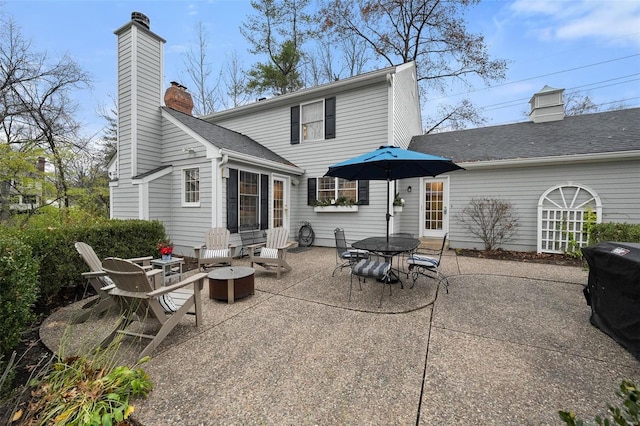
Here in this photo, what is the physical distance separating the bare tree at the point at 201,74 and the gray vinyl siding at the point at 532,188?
15221 millimetres

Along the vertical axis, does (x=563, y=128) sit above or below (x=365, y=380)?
above

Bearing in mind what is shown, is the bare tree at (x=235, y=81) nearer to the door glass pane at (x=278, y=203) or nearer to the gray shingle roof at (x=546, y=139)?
the door glass pane at (x=278, y=203)

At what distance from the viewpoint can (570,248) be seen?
6.88 m

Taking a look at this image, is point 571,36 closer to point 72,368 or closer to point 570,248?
point 570,248

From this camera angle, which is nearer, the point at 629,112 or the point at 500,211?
the point at 500,211

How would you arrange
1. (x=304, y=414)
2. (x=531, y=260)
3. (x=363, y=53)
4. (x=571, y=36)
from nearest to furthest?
(x=304, y=414) < (x=531, y=260) < (x=571, y=36) < (x=363, y=53)

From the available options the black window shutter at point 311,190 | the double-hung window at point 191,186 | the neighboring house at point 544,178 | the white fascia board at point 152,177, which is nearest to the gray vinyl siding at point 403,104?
the neighboring house at point 544,178

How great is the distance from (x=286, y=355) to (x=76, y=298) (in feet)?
12.3

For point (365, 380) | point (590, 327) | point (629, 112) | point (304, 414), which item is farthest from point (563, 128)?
point (304, 414)

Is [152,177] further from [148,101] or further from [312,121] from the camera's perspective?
[312,121]

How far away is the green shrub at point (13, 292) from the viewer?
2.22 meters

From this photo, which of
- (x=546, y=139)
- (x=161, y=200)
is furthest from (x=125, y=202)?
(x=546, y=139)

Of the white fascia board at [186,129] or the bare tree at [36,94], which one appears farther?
the bare tree at [36,94]

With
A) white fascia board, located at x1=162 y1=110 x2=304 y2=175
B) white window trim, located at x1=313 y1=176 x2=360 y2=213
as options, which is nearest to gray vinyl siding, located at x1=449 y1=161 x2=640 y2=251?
white window trim, located at x1=313 y1=176 x2=360 y2=213
